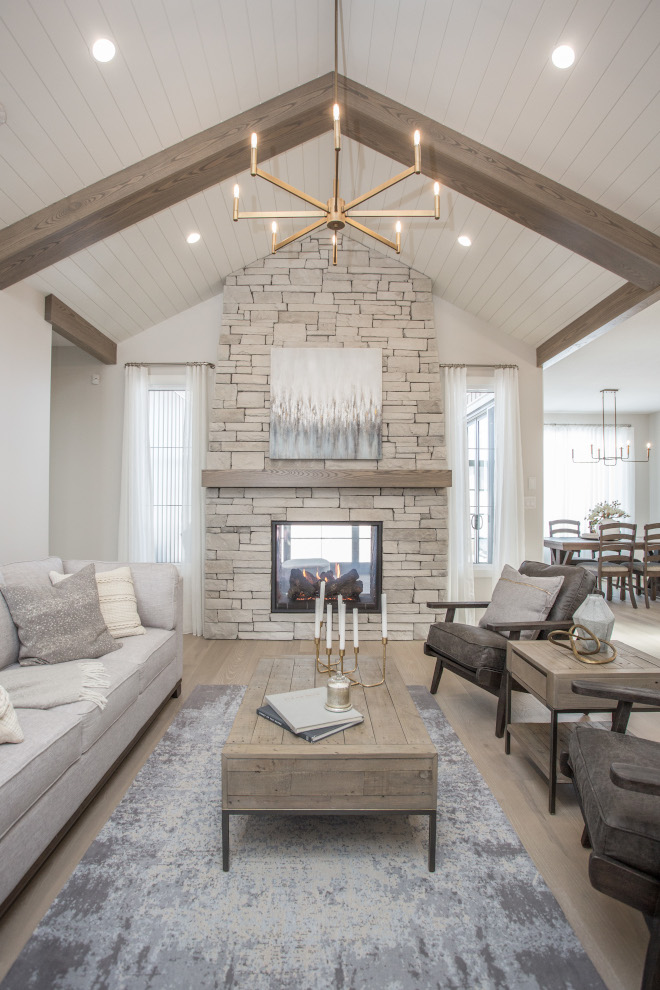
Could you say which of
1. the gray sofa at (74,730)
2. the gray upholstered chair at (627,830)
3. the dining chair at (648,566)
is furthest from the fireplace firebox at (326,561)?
the dining chair at (648,566)

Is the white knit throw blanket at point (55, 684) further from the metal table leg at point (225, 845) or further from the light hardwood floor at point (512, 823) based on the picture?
the metal table leg at point (225, 845)

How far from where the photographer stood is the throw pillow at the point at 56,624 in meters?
2.54

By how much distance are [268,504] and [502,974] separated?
364 centimetres

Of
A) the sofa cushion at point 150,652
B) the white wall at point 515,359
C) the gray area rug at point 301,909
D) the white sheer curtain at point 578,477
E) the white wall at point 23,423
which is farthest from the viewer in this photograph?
the white sheer curtain at point 578,477

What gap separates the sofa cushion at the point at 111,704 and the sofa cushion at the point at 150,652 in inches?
2.5

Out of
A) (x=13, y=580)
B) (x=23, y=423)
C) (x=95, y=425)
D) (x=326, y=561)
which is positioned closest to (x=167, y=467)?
(x=95, y=425)

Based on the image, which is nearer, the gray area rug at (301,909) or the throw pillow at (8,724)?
the gray area rug at (301,909)

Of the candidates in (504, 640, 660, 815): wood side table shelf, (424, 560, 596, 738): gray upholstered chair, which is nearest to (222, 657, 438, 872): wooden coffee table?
(504, 640, 660, 815): wood side table shelf

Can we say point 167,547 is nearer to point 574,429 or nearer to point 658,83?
point 658,83

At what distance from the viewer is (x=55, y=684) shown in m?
2.20

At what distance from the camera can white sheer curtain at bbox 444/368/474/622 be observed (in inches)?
196

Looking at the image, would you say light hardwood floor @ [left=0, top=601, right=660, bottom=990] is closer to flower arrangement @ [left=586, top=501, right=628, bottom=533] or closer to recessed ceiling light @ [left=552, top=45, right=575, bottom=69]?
recessed ceiling light @ [left=552, top=45, right=575, bottom=69]

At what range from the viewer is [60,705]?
2.08m

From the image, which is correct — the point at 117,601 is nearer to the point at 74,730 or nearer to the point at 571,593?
the point at 74,730
